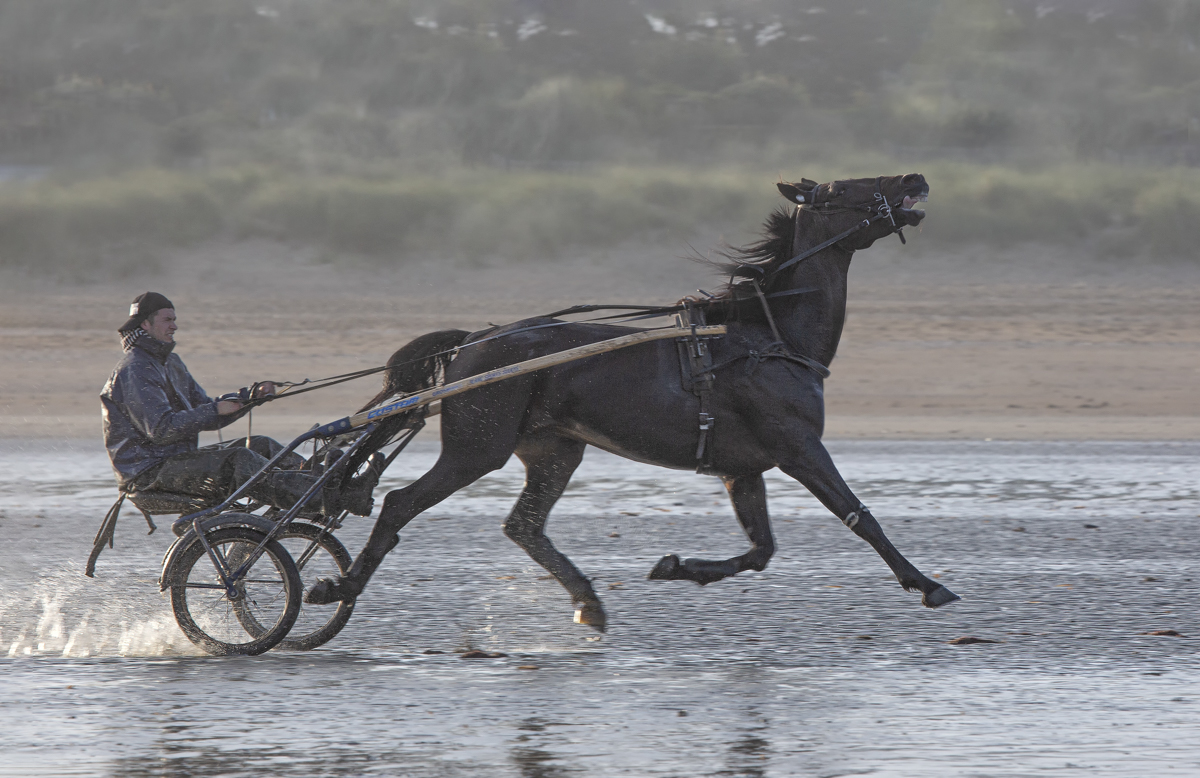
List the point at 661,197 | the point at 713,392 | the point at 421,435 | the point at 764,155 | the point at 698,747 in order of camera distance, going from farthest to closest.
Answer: the point at 764,155 → the point at 661,197 → the point at 421,435 → the point at 713,392 → the point at 698,747

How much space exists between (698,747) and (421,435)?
9977 millimetres

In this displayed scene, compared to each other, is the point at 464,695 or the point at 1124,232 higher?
the point at 1124,232

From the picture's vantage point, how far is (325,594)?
20.3 feet

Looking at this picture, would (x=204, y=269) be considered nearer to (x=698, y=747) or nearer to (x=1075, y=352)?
(x=1075, y=352)

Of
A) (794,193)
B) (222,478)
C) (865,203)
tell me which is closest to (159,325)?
(222,478)

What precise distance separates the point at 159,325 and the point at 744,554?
2.51 m

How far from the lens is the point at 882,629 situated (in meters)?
6.42

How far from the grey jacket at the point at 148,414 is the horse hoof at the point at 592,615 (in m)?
1.55

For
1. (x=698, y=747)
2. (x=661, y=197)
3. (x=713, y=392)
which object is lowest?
(x=698, y=747)

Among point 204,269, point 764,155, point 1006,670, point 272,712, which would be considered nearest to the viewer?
point 272,712

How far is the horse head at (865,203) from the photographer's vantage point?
22.0 feet

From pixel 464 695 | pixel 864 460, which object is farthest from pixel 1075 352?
pixel 464 695

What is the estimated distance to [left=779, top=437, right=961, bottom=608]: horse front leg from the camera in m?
6.18

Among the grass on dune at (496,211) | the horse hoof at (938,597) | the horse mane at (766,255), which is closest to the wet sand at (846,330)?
the grass on dune at (496,211)
